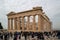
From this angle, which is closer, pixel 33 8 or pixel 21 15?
pixel 33 8

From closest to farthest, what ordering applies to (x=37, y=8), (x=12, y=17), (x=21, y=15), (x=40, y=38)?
(x=40, y=38), (x=37, y=8), (x=21, y=15), (x=12, y=17)

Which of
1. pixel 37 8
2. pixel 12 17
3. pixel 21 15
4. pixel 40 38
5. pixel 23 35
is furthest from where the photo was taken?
pixel 12 17

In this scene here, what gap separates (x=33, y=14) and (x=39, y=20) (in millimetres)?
2306

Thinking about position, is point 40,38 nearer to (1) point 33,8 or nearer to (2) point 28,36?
(2) point 28,36

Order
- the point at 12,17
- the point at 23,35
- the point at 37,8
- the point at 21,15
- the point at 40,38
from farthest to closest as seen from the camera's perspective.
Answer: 1. the point at 12,17
2. the point at 21,15
3. the point at 37,8
4. the point at 23,35
5. the point at 40,38

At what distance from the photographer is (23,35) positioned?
23.2m

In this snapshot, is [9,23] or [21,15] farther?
[9,23]

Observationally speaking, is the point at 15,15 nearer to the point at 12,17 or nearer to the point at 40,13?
the point at 12,17

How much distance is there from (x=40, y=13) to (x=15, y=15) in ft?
38.7

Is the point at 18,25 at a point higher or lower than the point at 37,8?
lower

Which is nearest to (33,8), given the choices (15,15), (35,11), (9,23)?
(35,11)

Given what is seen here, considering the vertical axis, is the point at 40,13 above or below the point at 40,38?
above

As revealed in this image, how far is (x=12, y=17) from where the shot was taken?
56.4 metres

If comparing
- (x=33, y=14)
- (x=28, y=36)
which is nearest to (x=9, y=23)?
(x=33, y=14)
